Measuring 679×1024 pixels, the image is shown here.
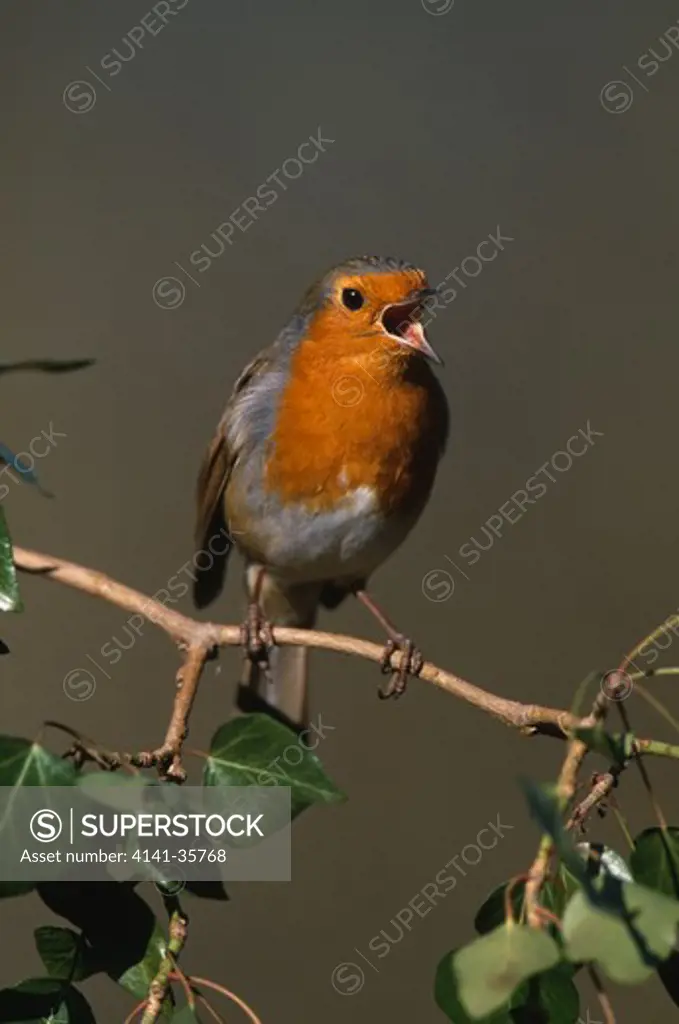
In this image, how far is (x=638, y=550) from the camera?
3342 millimetres

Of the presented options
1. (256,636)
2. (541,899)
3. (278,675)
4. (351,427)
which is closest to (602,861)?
(541,899)

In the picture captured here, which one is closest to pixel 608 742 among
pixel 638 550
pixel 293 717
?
pixel 293 717

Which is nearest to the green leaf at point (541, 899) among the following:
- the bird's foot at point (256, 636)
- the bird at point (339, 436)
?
the bird's foot at point (256, 636)

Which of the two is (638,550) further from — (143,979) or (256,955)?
(143,979)

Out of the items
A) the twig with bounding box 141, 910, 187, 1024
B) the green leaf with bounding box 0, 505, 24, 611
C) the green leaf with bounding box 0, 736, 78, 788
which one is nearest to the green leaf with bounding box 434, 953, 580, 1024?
the twig with bounding box 141, 910, 187, 1024

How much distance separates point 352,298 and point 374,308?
0.15 feet

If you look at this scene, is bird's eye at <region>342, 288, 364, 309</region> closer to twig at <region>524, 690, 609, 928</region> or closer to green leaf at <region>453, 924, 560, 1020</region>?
twig at <region>524, 690, 609, 928</region>

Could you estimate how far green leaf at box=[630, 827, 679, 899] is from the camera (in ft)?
3.22

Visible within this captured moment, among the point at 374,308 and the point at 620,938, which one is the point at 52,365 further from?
the point at 374,308

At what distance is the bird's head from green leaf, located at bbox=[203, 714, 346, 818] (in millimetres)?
1109

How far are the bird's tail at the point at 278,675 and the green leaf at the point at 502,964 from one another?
145 centimetres

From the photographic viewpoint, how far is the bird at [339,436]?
211 cm

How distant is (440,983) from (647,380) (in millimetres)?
2797

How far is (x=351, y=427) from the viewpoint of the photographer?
2098 millimetres
